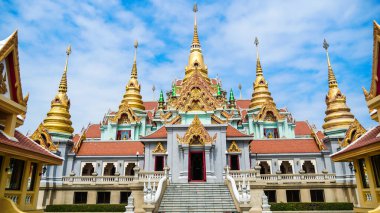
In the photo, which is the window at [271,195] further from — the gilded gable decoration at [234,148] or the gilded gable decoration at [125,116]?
the gilded gable decoration at [125,116]

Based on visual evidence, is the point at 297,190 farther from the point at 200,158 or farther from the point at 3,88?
the point at 3,88

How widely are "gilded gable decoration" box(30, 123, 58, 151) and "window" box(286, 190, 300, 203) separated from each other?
20.3m

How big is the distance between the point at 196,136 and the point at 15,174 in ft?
43.8

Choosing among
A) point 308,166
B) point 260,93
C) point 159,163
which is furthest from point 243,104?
point 159,163

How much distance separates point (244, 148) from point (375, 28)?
15327mm

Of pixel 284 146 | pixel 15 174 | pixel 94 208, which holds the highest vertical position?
pixel 284 146

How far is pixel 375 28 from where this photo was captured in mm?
11008

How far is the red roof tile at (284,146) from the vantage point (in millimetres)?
28625

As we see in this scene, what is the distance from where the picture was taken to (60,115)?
30797 millimetres

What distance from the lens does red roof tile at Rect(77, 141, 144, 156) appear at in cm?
2945

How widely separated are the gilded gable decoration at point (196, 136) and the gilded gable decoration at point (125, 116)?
63.3 ft

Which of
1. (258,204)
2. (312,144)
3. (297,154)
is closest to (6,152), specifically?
(258,204)

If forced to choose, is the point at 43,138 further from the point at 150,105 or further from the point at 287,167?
the point at 287,167

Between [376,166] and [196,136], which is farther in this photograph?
[196,136]
